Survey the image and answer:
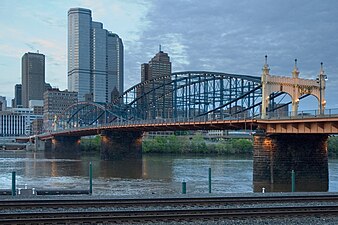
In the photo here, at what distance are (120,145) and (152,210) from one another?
8546 cm

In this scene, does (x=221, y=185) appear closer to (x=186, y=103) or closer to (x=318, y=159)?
(x=318, y=159)

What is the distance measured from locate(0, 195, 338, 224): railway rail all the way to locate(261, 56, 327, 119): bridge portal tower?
3405 cm

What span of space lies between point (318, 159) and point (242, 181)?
29.7 feet

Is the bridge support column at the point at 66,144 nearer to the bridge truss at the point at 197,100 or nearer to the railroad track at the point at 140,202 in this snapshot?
the bridge truss at the point at 197,100

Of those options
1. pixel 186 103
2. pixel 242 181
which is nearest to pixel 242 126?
pixel 242 181

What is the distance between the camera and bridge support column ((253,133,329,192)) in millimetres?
50812

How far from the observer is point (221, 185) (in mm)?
43594

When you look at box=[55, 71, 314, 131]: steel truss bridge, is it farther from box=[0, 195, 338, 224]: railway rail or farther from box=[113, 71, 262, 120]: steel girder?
box=[0, 195, 338, 224]: railway rail

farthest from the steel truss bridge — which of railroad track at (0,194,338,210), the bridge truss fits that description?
railroad track at (0,194,338,210)

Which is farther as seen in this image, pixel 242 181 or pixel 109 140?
pixel 109 140

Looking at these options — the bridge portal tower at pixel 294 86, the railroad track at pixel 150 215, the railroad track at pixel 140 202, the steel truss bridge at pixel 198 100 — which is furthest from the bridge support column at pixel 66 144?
the railroad track at pixel 150 215

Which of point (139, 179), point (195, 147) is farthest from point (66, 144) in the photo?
point (139, 179)

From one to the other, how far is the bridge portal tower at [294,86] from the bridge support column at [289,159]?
5689 millimetres

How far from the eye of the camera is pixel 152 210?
1928 cm
